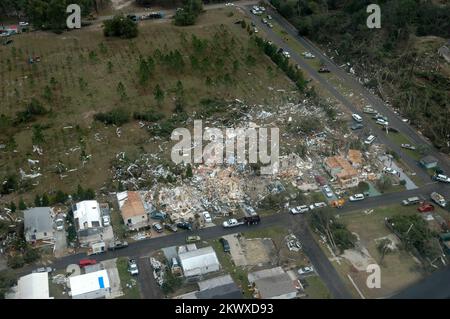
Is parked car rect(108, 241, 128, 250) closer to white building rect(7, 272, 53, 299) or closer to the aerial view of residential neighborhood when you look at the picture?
the aerial view of residential neighborhood

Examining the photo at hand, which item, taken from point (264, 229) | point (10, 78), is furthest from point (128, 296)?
point (10, 78)

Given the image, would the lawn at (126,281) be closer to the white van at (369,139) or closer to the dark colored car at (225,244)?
the dark colored car at (225,244)

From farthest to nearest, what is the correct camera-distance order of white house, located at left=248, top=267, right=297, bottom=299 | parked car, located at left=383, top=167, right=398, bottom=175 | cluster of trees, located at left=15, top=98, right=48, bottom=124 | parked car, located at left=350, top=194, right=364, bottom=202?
cluster of trees, located at left=15, top=98, right=48, bottom=124 < parked car, located at left=383, top=167, right=398, bottom=175 < parked car, located at left=350, top=194, right=364, bottom=202 < white house, located at left=248, top=267, right=297, bottom=299

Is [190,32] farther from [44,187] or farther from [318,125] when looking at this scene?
[44,187]

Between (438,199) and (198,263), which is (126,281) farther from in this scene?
(438,199)

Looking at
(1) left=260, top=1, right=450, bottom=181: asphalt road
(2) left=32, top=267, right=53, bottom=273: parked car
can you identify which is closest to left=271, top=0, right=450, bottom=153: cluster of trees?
(1) left=260, top=1, right=450, bottom=181: asphalt road
